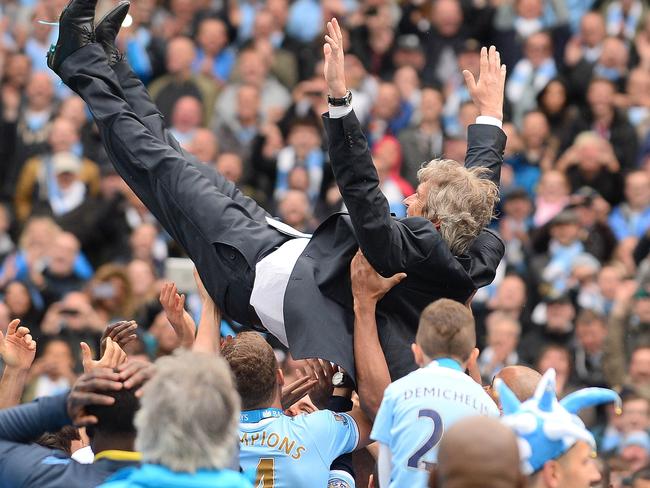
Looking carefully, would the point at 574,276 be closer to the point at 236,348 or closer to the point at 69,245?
the point at 69,245

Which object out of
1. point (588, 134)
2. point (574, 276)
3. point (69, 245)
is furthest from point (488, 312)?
point (69, 245)

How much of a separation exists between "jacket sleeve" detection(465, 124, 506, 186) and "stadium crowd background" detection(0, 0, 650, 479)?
2.70 meters

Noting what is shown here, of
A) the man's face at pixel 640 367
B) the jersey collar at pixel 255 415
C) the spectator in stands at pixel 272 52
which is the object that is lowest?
the man's face at pixel 640 367

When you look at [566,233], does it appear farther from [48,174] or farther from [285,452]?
[285,452]

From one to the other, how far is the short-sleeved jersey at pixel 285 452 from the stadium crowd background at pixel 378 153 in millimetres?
3400

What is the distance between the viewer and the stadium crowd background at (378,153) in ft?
33.7

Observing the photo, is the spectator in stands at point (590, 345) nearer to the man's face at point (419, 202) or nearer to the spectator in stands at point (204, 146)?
the spectator in stands at point (204, 146)

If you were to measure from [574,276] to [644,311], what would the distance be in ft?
2.95

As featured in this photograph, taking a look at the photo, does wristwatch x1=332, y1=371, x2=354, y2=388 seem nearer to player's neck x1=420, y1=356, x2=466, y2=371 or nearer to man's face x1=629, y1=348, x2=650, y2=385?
player's neck x1=420, y1=356, x2=466, y2=371

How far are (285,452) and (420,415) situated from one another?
84 cm

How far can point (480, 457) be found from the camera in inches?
144

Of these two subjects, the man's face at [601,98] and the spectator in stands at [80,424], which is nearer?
the spectator in stands at [80,424]

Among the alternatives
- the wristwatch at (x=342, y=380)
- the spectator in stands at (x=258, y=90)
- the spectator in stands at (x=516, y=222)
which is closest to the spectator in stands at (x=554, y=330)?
the spectator in stands at (x=516, y=222)

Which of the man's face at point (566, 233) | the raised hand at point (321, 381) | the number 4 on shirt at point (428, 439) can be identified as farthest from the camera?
the man's face at point (566, 233)
